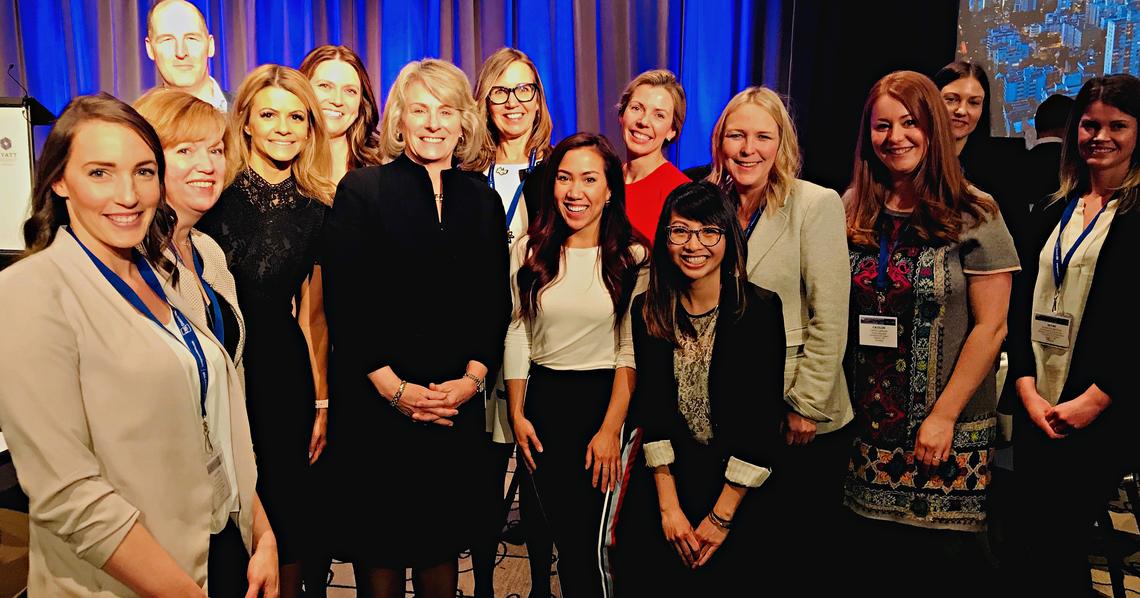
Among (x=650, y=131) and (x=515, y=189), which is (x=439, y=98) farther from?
(x=650, y=131)

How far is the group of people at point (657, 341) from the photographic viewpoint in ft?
7.33

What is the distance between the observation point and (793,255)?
2330mm

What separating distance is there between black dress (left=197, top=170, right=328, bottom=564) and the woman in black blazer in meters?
0.97

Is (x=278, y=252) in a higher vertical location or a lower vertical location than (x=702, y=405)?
higher

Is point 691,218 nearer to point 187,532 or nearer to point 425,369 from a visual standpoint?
point 425,369

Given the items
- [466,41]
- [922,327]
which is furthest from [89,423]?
[466,41]

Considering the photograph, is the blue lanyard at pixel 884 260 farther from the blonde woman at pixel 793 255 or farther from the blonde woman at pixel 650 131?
the blonde woman at pixel 650 131

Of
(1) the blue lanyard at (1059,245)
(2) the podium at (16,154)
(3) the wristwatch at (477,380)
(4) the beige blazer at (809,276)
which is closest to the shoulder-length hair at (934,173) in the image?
(4) the beige blazer at (809,276)

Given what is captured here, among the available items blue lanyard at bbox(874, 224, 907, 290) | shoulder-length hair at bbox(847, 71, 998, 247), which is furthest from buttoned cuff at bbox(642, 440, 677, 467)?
shoulder-length hair at bbox(847, 71, 998, 247)

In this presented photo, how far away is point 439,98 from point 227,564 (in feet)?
4.36

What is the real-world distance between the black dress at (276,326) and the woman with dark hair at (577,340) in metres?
0.62

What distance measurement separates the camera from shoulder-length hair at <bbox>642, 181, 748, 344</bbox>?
2.17m

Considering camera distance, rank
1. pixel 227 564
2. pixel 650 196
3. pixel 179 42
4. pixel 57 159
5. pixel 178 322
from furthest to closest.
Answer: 1. pixel 179 42
2. pixel 650 196
3. pixel 227 564
4. pixel 178 322
5. pixel 57 159

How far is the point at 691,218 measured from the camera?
2.17 meters
